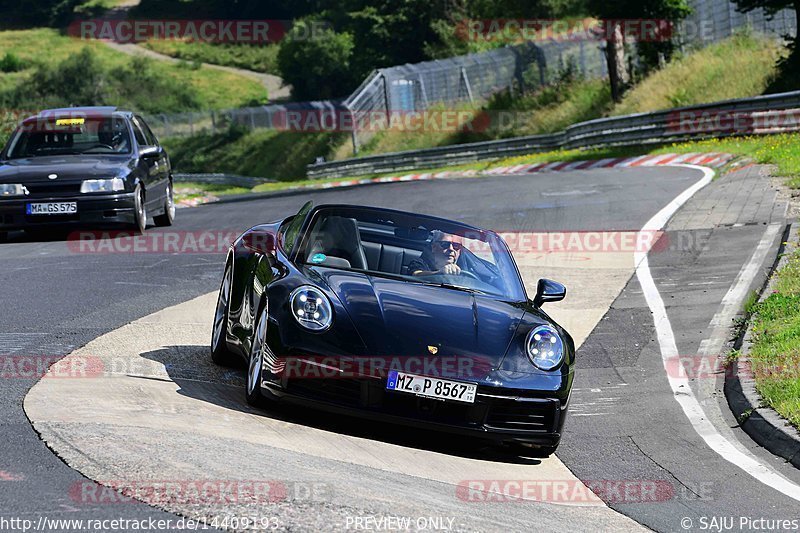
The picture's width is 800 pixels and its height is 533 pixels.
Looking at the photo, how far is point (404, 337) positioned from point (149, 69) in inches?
3648

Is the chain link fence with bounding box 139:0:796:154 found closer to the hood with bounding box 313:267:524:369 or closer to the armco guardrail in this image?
the armco guardrail

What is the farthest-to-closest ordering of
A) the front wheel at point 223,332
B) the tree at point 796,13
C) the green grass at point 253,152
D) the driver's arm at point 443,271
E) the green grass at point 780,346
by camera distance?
the green grass at point 253,152
the tree at point 796,13
the front wheel at point 223,332
the driver's arm at point 443,271
the green grass at point 780,346

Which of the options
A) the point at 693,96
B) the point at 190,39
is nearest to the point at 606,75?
the point at 693,96

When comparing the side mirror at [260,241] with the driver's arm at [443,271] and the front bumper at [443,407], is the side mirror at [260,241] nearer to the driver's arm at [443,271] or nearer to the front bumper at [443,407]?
the driver's arm at [443,271]

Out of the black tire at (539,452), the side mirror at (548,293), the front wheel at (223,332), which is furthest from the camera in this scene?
the front wheel at (223,332)

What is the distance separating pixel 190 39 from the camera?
4377 inches

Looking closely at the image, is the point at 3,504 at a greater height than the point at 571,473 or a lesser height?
greater

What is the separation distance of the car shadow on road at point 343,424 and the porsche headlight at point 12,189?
7.62 m

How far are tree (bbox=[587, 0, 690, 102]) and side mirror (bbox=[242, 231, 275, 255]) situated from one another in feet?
103

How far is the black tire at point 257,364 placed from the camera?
689cm

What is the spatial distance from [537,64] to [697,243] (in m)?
33.1

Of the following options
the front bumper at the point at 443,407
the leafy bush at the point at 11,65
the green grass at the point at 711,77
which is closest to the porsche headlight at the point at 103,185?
the front bumper at the point at 443,407

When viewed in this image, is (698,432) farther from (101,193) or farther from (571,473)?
(101,193)

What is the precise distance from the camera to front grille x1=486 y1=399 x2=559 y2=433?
6.65 meters
